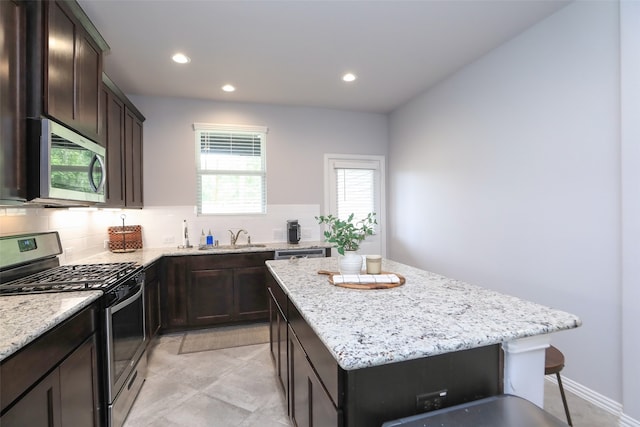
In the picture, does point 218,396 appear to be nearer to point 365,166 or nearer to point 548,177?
point 548,177

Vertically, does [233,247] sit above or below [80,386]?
above

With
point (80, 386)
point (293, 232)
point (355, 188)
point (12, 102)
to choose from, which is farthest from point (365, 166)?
point (80, 386)

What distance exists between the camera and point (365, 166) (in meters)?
4.58

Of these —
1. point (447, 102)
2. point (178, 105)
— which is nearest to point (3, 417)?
point (178, 105)

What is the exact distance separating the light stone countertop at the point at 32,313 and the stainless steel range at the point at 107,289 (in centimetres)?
10

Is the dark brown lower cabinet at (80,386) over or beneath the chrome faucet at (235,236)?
beneath

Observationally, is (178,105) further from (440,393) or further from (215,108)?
(440,393)

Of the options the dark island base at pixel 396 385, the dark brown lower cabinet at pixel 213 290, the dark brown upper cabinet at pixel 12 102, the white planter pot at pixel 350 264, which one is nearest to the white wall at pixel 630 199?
the dark island base at pixel 396 385

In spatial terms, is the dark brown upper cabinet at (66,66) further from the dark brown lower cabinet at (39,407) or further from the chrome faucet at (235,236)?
the chrome faucet at (235,236)

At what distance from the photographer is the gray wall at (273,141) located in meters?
3.77

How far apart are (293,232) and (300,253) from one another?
0.43 m

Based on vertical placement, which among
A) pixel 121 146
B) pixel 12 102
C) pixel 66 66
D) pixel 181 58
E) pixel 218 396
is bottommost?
pixel 218 396

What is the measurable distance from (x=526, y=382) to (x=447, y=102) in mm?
3064

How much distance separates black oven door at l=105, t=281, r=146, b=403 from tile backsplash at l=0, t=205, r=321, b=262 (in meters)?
0.80
